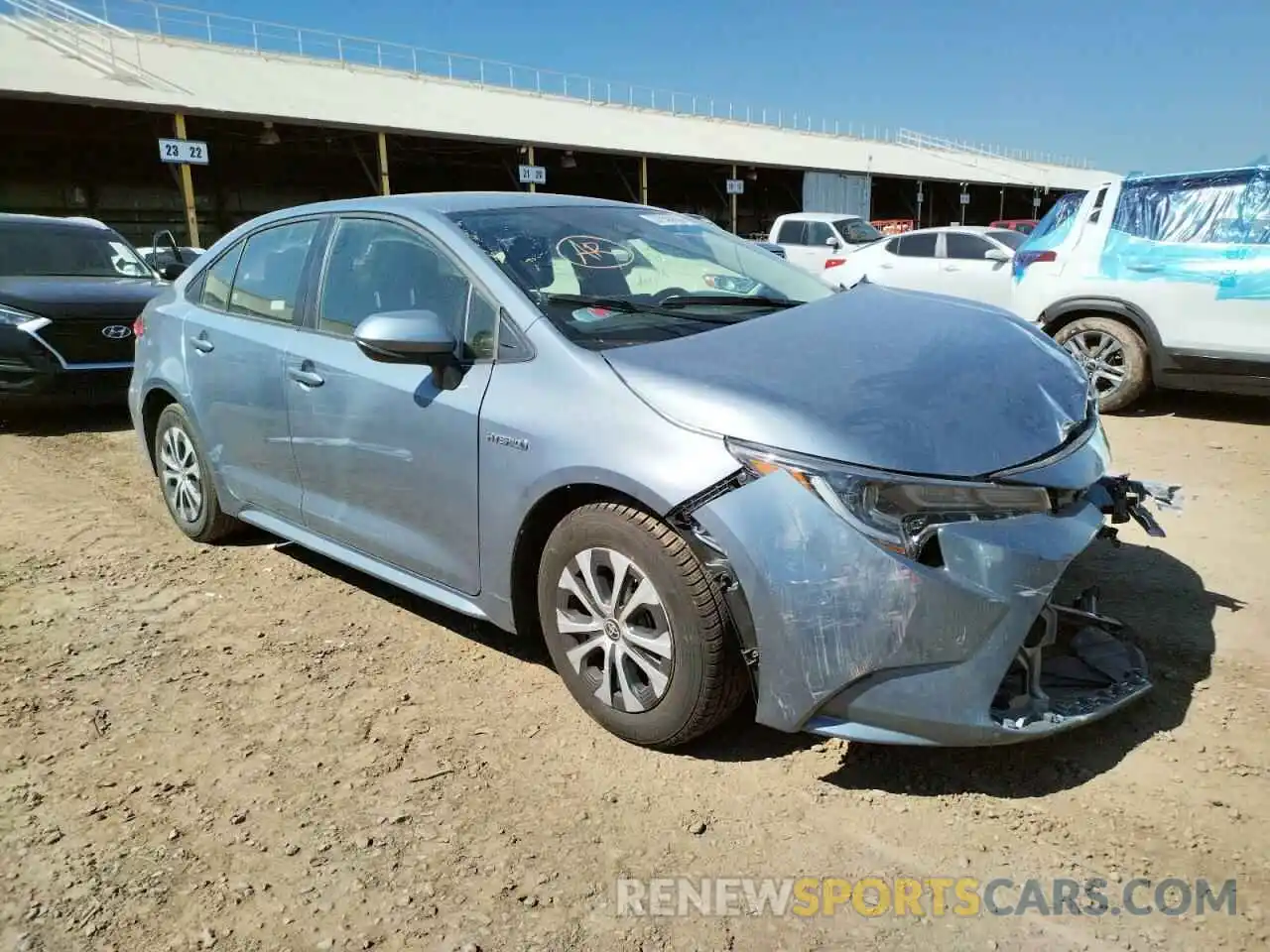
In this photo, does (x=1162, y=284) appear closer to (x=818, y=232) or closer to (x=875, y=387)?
(x=875, y=387)

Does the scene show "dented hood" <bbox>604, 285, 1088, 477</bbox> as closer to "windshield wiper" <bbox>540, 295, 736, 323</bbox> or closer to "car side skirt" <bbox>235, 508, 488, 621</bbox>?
"windshield wiper" <bbox>540, 295, 736, 323</bbox>

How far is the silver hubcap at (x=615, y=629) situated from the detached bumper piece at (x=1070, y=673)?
917 millimetres

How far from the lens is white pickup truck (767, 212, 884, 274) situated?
17.0m

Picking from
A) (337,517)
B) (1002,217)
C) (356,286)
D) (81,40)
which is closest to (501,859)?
(337,517)

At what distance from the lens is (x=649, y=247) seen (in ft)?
12.0

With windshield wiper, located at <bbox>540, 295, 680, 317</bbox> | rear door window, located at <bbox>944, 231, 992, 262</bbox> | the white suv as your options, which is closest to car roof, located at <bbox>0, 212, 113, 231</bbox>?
windshield wiper, located at <bbox>540, 295, 680, 317</bbox>

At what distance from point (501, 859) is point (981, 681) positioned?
4.26 feet

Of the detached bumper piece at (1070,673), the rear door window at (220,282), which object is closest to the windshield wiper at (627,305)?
the detached bumper piece at (1070,673)

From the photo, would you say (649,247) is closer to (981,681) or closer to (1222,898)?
(981,681)

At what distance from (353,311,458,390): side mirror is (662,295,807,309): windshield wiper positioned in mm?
788

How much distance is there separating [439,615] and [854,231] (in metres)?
16.0

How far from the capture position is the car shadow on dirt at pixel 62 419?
24.5 ft

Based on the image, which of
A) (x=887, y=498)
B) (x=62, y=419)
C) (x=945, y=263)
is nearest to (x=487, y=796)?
(x=887, y=498)

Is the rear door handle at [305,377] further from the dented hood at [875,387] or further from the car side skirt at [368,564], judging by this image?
the dented hood at [875,387]
